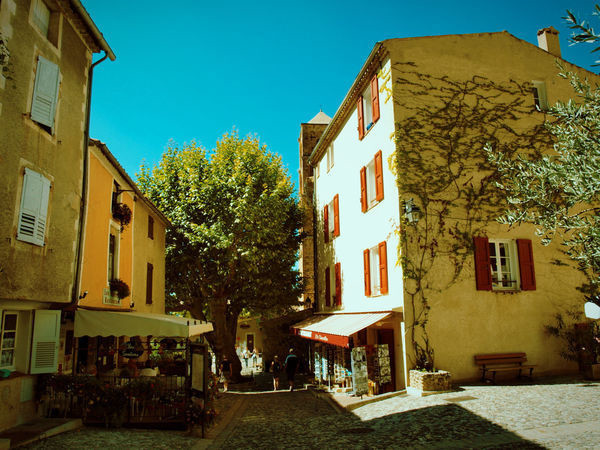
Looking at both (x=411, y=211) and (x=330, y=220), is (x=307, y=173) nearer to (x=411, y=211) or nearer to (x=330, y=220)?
(x=330, y=220)

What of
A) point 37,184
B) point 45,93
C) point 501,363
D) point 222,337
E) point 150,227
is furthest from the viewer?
point 222,337

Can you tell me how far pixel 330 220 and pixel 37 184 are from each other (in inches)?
572

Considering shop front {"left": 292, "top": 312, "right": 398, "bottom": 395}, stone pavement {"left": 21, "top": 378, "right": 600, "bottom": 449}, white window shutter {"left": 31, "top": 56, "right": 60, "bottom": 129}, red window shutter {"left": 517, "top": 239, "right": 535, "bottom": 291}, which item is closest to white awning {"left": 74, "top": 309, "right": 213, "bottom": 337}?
stone pavement {"left": 21, "top": 378, "right": 600, "bottom": 449}

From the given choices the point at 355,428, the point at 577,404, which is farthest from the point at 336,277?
the point at 577,404

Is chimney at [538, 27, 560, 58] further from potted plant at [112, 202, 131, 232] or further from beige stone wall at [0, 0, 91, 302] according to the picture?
potted plant at [112, 202, 131, 232]

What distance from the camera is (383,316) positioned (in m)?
14.1

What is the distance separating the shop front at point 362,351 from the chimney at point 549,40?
11516mm

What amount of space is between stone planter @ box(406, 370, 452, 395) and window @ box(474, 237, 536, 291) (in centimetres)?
292

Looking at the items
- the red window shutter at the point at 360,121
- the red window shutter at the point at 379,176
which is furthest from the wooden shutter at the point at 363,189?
the red window shutter at the point at 360,121

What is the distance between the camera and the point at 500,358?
1355 centimetres

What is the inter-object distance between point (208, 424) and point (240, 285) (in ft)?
43.1

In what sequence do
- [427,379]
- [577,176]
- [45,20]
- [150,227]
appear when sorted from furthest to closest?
1. [150,227]
2. [427,379]
3. [45,20]
4. [577,176]

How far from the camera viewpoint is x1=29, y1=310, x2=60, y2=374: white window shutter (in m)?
10.0

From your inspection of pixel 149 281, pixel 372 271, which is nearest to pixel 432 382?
pixel 372 271
